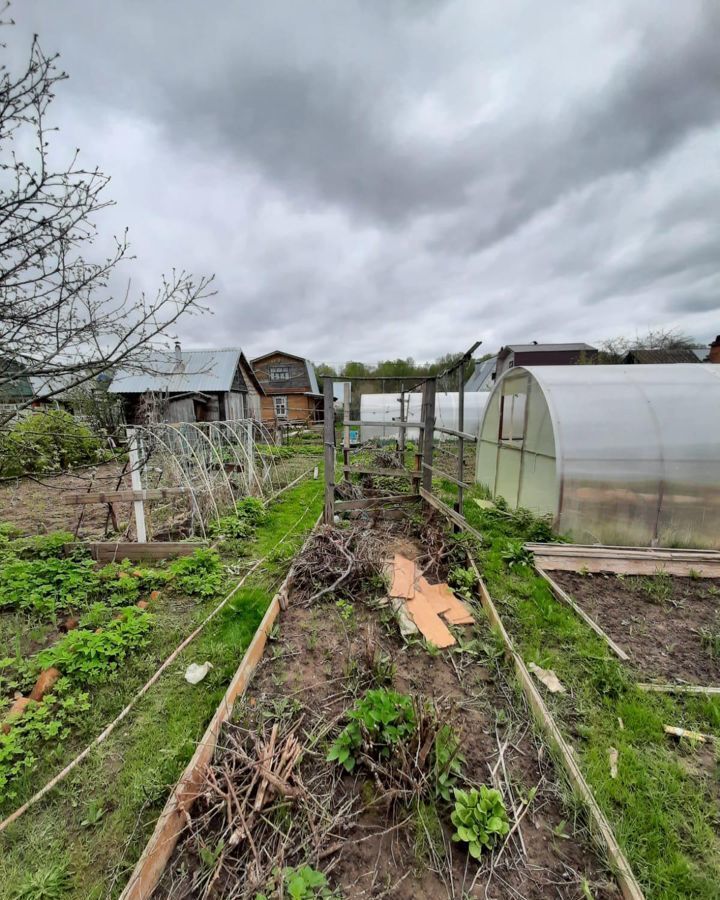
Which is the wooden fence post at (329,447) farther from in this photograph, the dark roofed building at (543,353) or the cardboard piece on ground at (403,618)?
the dark roofed building at (543,353)

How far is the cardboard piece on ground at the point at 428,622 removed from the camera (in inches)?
125

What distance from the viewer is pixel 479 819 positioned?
175cm

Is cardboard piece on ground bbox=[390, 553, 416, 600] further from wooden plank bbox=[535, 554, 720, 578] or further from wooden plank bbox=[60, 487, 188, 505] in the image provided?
wooden plank bbox=[60, 487, 188, 505]

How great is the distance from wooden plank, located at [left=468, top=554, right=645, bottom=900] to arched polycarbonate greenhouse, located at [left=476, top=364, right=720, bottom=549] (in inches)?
110

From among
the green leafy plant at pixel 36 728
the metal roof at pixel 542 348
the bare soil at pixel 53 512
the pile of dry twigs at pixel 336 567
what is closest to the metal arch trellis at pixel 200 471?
the bare soil at pixel 53 512

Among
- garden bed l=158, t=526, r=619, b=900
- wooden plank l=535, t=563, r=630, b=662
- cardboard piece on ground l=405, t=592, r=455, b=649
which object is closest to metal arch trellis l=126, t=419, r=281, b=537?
garden bed l=158, t=526, r=619, b=900

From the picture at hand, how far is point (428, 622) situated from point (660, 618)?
7.90ft

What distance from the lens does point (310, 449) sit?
15.9 meters

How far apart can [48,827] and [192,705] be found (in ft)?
2.77

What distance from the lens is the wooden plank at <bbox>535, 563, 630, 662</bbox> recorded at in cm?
305

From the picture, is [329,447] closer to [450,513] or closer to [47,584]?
[450,513]

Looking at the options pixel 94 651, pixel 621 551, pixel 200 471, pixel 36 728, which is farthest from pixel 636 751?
pixel 200 471

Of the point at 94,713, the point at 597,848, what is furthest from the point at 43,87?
the point at 597,848

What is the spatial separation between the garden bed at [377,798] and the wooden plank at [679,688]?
1059 millimetres
